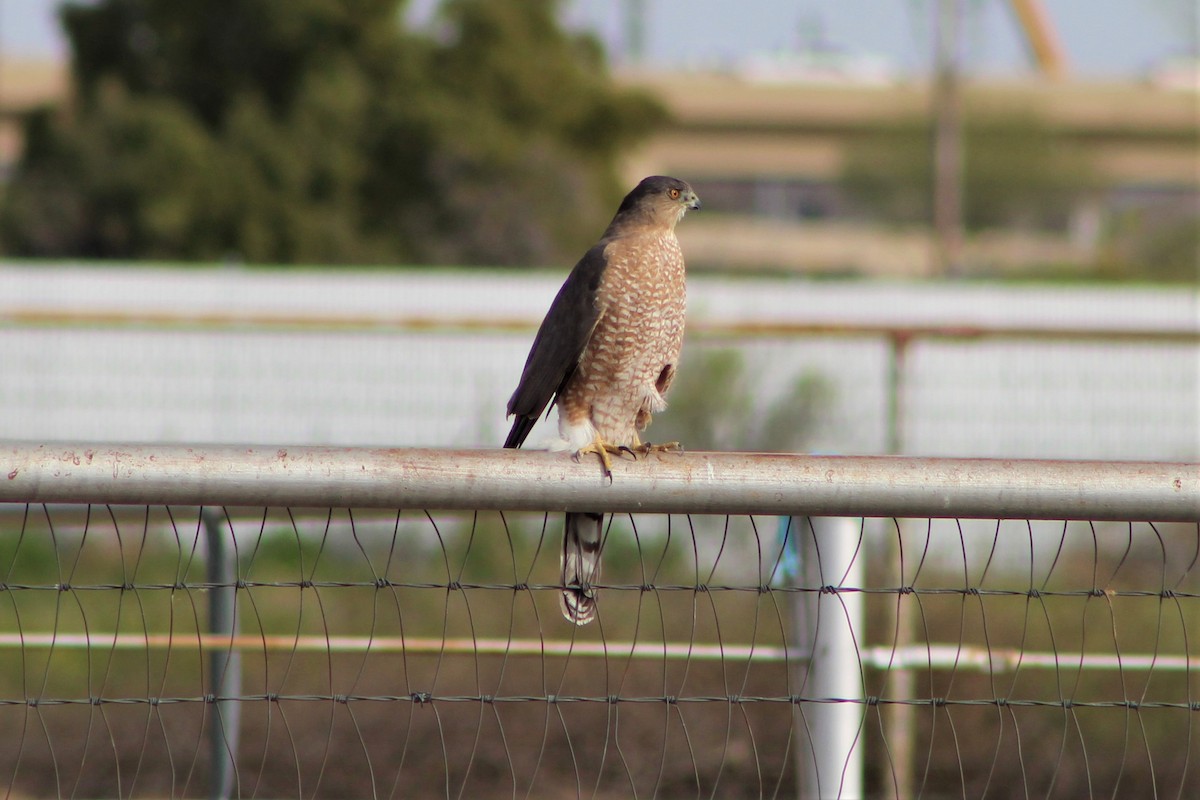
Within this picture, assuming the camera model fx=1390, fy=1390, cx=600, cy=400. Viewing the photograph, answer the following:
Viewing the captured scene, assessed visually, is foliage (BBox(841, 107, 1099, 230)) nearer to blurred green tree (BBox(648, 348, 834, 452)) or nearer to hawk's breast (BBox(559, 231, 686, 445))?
blurred green tree (BBox(648, 348, 834, 452))

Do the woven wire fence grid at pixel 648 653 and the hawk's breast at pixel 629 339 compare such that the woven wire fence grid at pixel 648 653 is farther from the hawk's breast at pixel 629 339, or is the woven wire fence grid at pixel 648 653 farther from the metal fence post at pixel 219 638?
the hawk's breast at pixel 629 339

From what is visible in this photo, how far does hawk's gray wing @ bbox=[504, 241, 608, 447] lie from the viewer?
3900 millimetres

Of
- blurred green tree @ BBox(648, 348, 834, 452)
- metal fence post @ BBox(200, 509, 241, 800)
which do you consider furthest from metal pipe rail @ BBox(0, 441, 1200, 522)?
blurred green tree @ BBox(648, 348, 834, 452)

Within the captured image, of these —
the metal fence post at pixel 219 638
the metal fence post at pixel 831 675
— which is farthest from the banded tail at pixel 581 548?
the metal fence post at pixel 219 638

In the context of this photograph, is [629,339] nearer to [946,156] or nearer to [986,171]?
[946,156]

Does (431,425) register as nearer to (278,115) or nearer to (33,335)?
(33,335)

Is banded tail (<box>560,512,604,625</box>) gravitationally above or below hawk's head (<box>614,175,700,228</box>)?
below

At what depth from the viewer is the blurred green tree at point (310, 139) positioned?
20.5 metres

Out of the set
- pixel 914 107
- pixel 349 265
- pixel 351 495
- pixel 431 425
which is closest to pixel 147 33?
pixel 349 265

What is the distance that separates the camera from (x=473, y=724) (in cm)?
600

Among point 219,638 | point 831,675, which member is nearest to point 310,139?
point 219,638

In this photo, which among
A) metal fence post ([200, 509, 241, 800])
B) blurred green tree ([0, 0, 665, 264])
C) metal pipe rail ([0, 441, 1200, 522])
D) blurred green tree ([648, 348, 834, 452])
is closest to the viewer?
metal pipe rail ([0, 441, 1200, 522])

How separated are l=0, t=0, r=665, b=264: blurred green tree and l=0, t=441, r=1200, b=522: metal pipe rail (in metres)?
18.7

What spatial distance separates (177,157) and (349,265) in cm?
293
